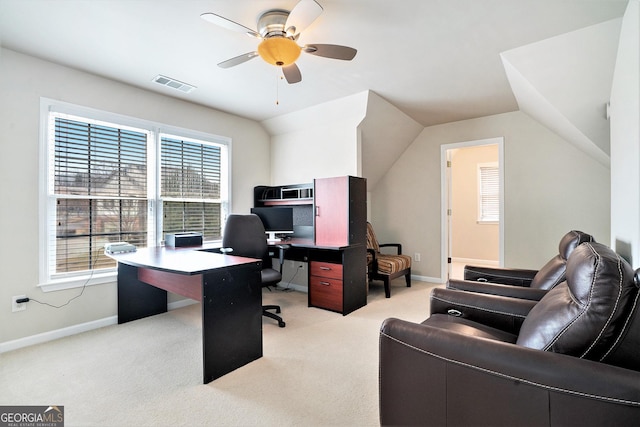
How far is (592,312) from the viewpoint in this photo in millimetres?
972

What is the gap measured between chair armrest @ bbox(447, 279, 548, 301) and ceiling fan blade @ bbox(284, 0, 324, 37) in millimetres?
2106

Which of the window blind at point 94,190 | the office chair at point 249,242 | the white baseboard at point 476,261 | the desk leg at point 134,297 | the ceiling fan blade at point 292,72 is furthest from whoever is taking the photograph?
the white baseboard at point 476,261

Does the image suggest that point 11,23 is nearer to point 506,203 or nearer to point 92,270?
point 92,270

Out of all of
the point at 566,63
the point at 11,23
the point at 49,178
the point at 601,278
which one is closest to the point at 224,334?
the point at 601,278

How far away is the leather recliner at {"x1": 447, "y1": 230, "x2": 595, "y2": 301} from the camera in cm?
190

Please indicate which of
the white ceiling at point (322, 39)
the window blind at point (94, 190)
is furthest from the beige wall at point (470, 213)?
the window blind at point (94, 190)

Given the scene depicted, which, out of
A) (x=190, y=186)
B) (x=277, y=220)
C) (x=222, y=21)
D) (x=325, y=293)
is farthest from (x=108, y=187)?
(x=325, y=293)

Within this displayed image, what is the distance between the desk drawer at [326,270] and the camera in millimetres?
3297

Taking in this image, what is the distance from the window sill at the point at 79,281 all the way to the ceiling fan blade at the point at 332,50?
295cm

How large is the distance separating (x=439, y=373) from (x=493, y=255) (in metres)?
5.65

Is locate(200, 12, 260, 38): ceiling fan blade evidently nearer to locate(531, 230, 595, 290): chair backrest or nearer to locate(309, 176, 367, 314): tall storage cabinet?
locate(309, 176, 367, 314): tall storage cabinet

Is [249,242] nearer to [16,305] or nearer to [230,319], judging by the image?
[230,319]

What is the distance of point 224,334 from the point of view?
2072 millimetres

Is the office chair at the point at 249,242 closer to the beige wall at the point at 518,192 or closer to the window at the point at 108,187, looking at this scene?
the window at the point at 108,187
